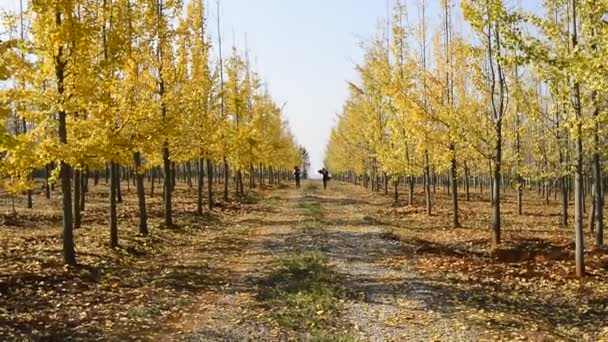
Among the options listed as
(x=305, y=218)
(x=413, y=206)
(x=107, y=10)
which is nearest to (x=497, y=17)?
(x=107, y=10)

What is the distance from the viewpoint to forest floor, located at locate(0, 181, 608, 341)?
790 cm

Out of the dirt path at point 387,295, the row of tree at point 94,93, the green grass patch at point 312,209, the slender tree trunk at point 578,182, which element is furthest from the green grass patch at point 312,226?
the slender tree trunk at point 578,182

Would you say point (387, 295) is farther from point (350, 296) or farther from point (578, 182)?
point (578, 182)

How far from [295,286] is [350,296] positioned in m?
1.18

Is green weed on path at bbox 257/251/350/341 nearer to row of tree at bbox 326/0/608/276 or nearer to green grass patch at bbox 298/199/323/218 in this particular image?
row of tree at bbox 326/0/608/276

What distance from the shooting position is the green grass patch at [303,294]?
827 cm

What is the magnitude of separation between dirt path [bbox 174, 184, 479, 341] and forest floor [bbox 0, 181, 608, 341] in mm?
35

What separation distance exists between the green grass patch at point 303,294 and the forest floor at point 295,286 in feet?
0.11

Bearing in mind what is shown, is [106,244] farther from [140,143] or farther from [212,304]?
[212,304]

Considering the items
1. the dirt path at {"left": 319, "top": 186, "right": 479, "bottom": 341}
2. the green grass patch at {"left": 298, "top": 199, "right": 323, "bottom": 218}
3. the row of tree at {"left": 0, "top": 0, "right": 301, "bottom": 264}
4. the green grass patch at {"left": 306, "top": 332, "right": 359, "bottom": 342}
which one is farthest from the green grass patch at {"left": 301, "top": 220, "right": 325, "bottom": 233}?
the green grass patch at {"left": 306, "top": 332, "right": 359, "bottom": 342}

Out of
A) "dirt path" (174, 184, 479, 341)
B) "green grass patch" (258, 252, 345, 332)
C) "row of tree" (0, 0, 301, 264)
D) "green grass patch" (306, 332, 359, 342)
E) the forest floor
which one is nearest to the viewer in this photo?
"green grass patch" (306, 332, 359, 342)

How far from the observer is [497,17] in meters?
10.3

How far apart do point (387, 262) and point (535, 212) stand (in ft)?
56.7

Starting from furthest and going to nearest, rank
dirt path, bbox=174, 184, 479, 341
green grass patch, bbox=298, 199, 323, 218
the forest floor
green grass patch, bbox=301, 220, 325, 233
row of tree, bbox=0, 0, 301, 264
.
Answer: green grass patch, bbox=298, 199, 323, 218 → green grass patch, bbox=301, 220, 325, 233 → row of tree, bbox=0, 0, 301, 264 → the forest floor → dirt path, bbox=174, 184, 479, 341
